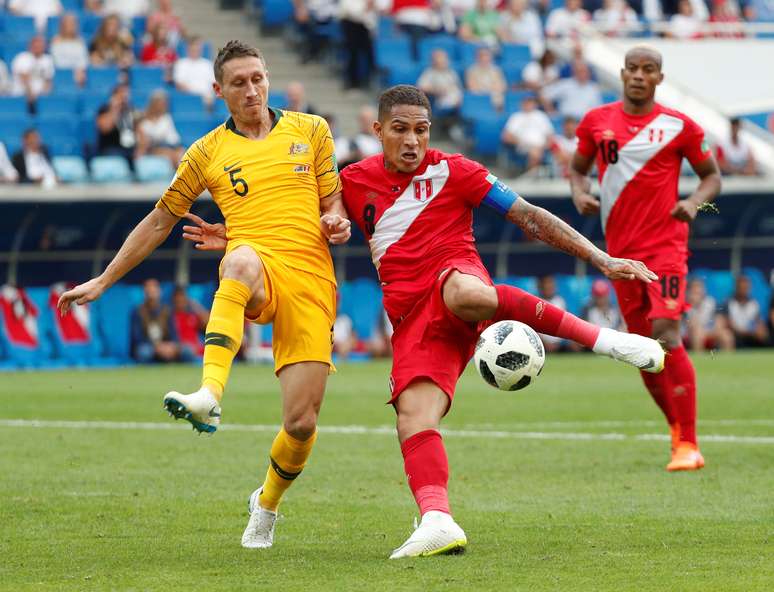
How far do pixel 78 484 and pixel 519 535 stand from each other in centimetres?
331

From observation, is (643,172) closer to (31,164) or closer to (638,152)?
(638,152)

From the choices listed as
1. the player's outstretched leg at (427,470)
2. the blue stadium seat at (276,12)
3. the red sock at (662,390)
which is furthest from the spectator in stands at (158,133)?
the player's outstretched leg at (427,470)

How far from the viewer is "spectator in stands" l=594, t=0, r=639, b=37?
28.9 metres

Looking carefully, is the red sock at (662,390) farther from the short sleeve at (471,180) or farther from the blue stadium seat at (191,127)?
the blue stadium seat at (191,127)

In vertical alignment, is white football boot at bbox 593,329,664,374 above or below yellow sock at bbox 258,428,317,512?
above

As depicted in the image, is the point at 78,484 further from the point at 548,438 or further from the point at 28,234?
the point at 28,234

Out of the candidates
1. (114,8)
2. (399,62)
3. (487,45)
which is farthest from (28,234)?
(487,45)

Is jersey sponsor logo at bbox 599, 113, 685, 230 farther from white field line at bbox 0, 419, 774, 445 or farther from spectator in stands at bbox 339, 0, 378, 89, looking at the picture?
spectator in stands at bbox 339, 0, 378, 89

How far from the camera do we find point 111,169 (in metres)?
20.9

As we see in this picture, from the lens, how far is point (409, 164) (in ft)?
24.1

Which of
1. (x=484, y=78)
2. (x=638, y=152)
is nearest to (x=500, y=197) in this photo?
(x=638, y=152)

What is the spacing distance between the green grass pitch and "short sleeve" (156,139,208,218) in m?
1.63

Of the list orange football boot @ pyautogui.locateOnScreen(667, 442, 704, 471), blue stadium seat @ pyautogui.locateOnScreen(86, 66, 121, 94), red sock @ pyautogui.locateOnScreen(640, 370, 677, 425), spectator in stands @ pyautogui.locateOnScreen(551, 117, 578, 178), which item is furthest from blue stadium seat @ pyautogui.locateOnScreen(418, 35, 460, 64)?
orange football boot @ pyautogui.locateOnScreen(667, 442, 704, 471)

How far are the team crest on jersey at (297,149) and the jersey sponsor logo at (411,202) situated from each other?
0.51 m
